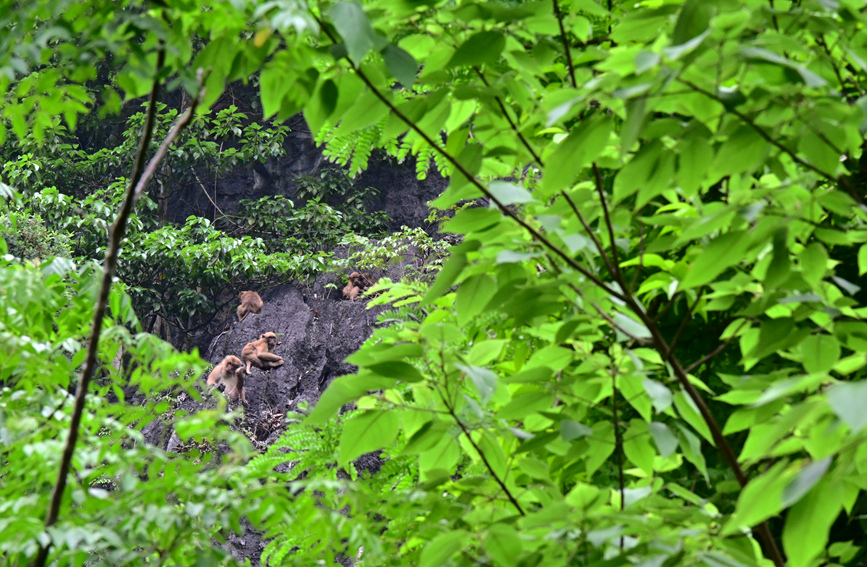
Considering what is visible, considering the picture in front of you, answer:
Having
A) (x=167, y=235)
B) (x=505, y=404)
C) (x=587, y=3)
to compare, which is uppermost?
(x=587, y=3)

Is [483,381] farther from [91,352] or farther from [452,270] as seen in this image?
[91,352]

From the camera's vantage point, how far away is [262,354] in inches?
290

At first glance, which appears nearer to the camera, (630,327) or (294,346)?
(630,327)

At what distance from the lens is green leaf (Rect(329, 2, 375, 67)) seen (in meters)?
0.60

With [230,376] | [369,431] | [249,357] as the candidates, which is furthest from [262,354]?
[369,431]

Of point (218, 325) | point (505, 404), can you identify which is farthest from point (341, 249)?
point (505, 404)

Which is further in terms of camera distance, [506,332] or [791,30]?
[506,332]

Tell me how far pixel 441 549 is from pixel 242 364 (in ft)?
23.1

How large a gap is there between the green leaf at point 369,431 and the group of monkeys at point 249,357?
6.30 m

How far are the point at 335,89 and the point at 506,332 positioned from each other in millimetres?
804

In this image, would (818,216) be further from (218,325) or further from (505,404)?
(218,325)

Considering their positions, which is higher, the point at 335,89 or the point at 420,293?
the point at 335,89

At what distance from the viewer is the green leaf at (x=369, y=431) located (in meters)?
0.81

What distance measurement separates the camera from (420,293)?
1.90m
